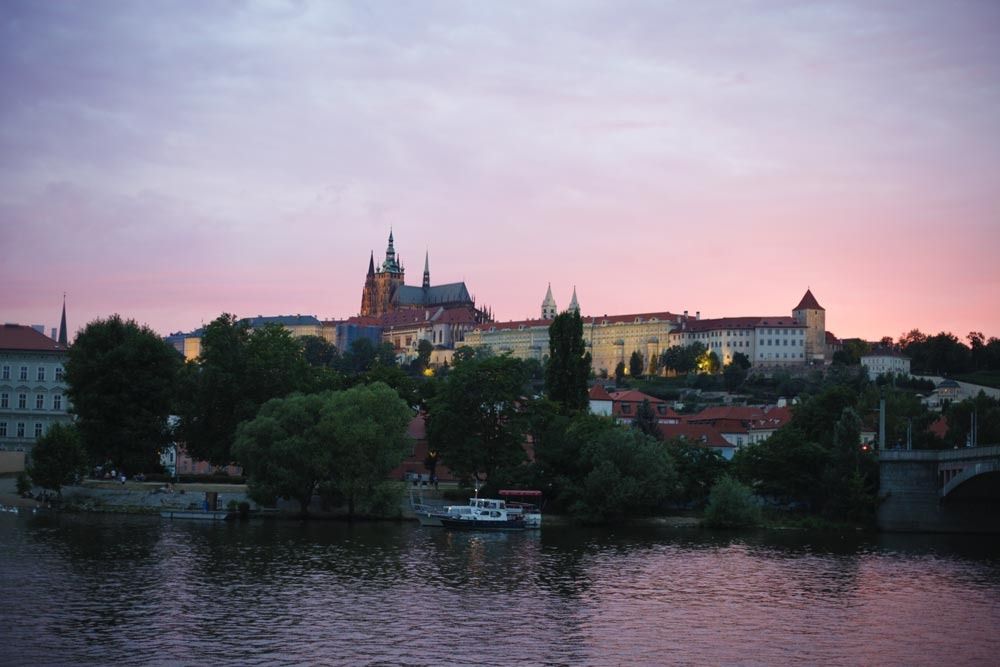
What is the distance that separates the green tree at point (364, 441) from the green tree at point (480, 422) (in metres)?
6.16

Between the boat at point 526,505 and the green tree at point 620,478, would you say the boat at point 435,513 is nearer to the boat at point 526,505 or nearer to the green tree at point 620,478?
the boat at point 526,505

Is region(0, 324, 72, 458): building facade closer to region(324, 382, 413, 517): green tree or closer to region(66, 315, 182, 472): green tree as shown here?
region(66, 315, 182, 472): green tree

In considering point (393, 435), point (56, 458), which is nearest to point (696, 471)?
point (393, 435)

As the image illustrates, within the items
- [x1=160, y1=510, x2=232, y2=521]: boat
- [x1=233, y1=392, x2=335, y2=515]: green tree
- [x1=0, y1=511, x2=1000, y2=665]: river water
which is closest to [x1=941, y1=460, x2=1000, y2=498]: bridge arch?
[x1=0, y1=511, x2=1000, y2=665]: river water

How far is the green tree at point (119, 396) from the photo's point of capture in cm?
7269

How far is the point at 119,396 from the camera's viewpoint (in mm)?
73125

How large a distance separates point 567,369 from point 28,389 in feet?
120

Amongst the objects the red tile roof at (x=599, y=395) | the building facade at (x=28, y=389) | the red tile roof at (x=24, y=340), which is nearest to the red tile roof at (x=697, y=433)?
the red tile roof at (x=599, y=395)

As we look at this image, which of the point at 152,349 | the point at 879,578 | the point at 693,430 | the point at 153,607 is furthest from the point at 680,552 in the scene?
the point at 693,430

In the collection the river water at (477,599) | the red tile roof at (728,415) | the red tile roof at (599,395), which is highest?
the red tile roof at (599,395)

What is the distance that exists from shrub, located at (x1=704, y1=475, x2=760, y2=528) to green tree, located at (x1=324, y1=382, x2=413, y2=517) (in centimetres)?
1681

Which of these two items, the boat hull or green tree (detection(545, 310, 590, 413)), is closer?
the boat hull

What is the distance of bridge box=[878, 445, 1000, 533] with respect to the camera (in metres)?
64.6

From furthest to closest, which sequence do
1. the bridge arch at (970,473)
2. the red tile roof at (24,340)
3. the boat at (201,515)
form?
the red tile roof at (24,340)
the boat at (201,515)
the bridge arch at (970,473)
